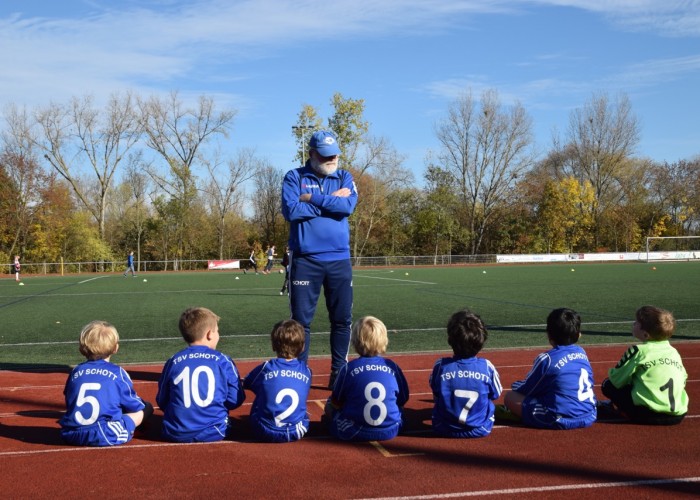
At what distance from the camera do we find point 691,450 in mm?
4367

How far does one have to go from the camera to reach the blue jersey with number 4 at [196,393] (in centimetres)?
456

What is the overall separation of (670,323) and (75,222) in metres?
53.3

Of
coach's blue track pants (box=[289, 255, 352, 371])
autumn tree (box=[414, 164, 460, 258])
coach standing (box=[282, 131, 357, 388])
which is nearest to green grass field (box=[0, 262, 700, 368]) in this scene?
coach's blue track pants (box=[289, 255, 352, 371])

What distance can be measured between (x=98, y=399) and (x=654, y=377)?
13.3 feet

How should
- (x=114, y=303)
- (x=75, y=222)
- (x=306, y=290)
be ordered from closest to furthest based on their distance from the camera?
(x=306, y=290), (x=114, y=303), (x=75, y=222)

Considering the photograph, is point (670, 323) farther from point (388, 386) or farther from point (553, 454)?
point (388, 386)

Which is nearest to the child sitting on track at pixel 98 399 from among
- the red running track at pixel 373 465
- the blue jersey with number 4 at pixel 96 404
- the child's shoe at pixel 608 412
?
the blue jersey with number 4 at pixel 96 404

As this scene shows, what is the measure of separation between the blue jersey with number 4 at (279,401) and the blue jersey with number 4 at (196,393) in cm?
22

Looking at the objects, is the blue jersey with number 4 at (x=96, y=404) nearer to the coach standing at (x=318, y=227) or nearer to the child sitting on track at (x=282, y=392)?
the child sitting on track at (x=282, y=392)

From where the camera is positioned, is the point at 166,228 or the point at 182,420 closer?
the point at 182,420

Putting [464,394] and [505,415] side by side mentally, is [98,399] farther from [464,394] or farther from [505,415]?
[505,415]

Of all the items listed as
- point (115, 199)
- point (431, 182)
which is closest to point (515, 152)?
point (431, 182)

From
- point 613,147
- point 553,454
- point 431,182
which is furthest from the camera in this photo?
point 613,147

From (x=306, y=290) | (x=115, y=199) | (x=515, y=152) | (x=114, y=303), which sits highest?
(x=515, y=152)
